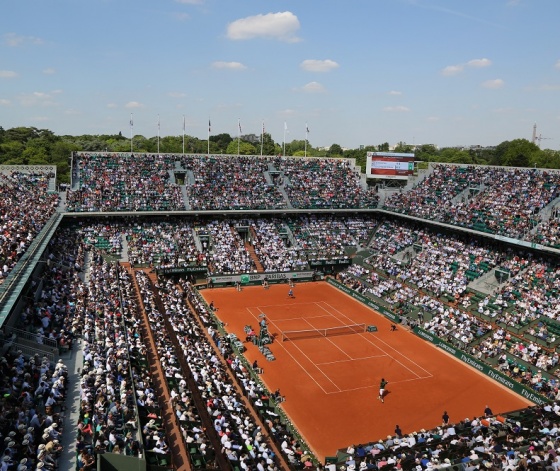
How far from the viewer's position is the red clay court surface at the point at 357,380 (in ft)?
77.6

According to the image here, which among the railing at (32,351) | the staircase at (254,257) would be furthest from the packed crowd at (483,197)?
the railing at (32,351)

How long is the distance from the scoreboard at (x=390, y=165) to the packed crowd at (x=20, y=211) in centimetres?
3747

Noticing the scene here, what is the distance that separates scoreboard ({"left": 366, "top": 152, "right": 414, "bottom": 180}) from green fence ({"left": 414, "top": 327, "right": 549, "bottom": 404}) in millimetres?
29912

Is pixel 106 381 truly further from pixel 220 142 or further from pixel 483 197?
pixel 220 142

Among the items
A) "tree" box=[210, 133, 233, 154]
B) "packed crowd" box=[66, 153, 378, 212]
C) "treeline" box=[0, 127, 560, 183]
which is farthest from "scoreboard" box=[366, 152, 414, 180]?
"tree" box=[210, 133, 233, 154]

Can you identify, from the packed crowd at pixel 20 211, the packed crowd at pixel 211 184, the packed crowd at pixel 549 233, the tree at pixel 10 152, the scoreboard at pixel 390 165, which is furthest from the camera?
the tree at pixel 10 152

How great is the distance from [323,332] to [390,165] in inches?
1282

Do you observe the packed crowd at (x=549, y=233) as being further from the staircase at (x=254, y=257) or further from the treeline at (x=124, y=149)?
the treeline at (x=124, y=149)

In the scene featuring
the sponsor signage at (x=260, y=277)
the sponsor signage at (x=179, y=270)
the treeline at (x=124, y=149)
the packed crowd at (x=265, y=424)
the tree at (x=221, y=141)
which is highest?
the tree at (x=221, y=141)

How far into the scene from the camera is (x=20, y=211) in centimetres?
3672

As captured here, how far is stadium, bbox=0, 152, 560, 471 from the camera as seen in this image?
18.4m

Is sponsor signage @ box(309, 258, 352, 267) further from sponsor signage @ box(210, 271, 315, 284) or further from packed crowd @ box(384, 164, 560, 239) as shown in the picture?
packed crowd @ box(384, 164, 560, 239)

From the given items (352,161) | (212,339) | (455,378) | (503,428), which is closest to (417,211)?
(352,161)

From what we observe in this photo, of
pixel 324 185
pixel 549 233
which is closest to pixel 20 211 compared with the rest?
pixel 324 185
